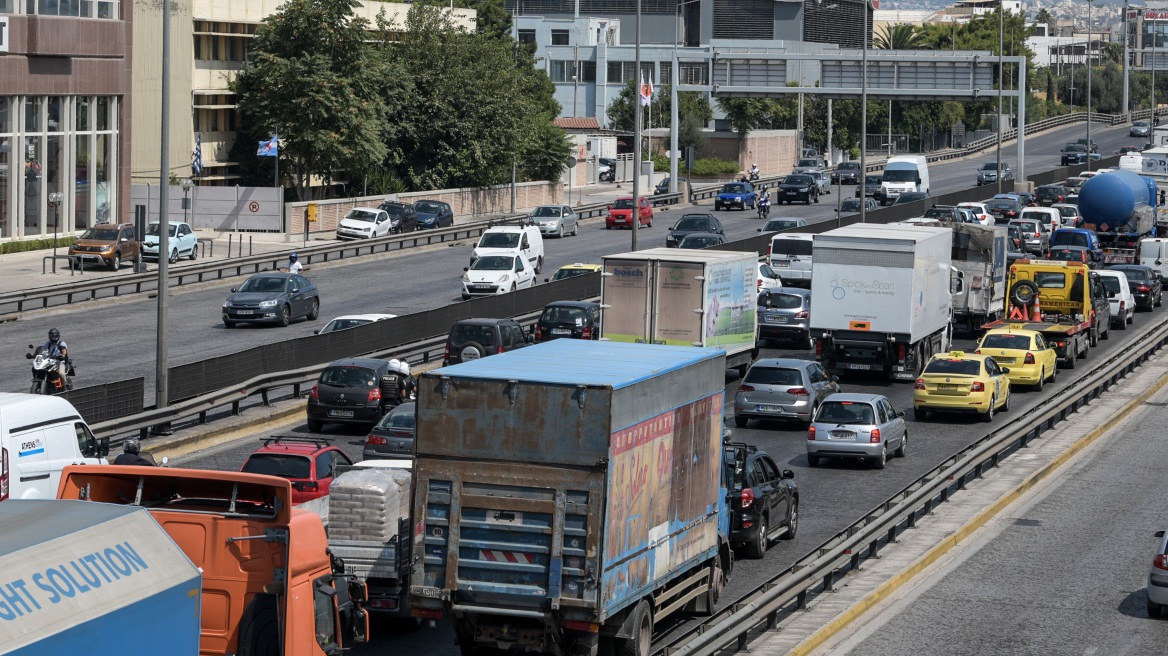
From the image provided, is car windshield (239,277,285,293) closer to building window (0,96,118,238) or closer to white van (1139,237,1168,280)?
building window (0,96,118,238)

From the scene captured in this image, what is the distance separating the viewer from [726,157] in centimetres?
11175

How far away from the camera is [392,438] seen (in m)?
25.9

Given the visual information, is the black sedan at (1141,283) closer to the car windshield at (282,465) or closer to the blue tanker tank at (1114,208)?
the blue tanker tank at (1114,208)

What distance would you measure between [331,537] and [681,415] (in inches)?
154

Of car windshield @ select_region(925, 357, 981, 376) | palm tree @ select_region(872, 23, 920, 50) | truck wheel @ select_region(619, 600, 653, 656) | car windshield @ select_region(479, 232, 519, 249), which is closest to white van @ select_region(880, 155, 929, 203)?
car windshield @ select_region(479, 232, 519, 249)

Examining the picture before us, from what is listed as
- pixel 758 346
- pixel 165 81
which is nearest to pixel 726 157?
pixel 758 346

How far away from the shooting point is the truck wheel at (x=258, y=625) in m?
→ 12.5

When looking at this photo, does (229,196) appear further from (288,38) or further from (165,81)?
(165,81)

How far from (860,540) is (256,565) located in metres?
10.6

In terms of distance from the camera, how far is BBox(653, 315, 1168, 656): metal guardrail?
17.2 m

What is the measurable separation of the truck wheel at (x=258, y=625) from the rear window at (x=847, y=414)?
17443 millimetres

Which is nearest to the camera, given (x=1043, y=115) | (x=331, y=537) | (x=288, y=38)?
(x=331, y=537)

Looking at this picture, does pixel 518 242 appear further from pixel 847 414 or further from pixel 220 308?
pixel 847 414

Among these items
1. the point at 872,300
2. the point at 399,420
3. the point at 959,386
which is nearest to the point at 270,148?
the point at 872,300
